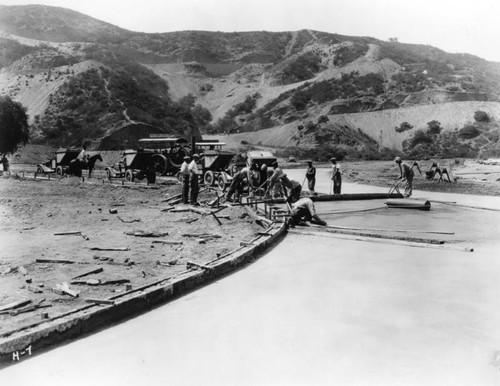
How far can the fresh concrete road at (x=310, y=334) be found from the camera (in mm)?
3916

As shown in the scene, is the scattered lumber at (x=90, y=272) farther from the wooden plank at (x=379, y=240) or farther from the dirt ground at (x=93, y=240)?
the wooden plank at (x=379, y=240)

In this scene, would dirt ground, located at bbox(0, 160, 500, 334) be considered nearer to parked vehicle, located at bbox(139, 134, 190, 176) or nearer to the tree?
parked vehicle, located at bbox(139, 134, 190, 176)

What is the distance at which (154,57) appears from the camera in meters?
135

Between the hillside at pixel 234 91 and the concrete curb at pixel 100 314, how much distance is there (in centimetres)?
2222

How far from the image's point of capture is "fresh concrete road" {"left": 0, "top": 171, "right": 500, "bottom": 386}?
3916mm

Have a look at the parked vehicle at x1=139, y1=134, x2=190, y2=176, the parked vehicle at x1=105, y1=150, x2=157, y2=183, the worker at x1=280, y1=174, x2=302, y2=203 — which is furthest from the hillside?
the worker at x1=280, y1=174, x2=302, y2=203

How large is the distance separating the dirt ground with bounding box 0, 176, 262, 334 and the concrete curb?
0.48 meters

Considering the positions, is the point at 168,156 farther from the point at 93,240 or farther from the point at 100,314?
the point at 100,314

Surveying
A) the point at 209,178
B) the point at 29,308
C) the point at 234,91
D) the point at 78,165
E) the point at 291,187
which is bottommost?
the point at 29,308

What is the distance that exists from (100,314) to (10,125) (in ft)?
112

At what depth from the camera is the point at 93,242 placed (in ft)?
30.6

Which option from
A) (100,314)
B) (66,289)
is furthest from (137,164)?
(100,314)

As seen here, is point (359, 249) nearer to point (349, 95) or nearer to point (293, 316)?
point (293, 316)

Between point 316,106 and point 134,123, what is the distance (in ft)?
117
